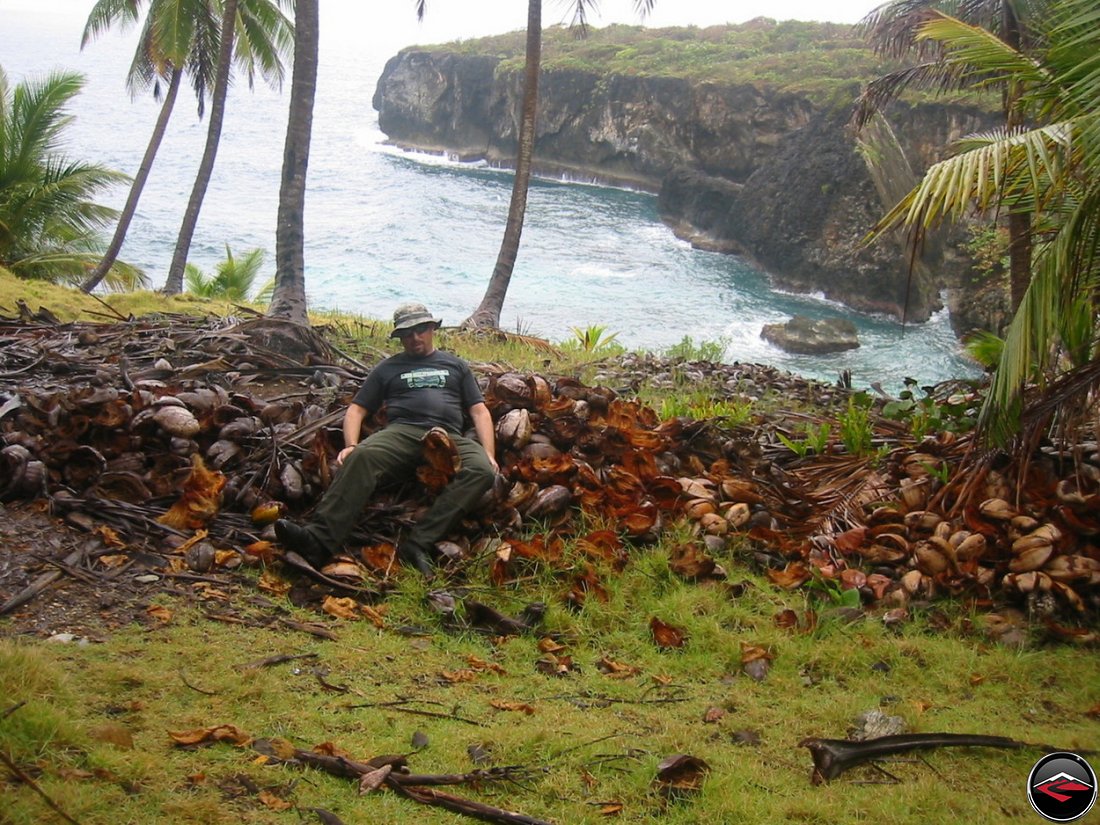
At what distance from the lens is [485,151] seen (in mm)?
60594

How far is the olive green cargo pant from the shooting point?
5.81 m

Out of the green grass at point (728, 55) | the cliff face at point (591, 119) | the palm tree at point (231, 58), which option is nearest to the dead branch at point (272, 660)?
the palm tree at point (231, 58)

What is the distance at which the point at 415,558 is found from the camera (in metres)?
5.82

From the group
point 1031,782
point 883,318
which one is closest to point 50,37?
point 883,318

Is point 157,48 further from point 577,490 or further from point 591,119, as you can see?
point 591,119

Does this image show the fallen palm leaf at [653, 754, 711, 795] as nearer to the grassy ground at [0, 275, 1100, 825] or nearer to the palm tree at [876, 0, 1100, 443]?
the grassy ground at [0, 275, 1100, 825]

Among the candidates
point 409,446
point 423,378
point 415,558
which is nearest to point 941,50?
point 423,378

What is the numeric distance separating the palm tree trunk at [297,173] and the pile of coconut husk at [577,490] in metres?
4.65

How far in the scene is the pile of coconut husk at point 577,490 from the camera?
5.77 metres

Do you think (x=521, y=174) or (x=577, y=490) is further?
(x=521, y=174)

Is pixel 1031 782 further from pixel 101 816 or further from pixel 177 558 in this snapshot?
pixel 177 558

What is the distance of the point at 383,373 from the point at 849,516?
10.6 ft

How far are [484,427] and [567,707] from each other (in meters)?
2.51

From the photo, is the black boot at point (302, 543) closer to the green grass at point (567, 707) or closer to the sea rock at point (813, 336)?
the green grass at point (567, 707)
